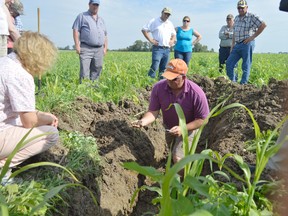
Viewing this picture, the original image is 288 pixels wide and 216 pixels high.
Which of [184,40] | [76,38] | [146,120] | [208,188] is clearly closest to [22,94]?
[146,120]

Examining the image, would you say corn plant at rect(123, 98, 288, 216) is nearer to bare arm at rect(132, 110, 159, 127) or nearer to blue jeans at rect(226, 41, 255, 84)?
bare arm at rect(132, 110, 159, 127)

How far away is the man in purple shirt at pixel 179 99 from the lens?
340cm

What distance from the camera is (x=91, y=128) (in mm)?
3924

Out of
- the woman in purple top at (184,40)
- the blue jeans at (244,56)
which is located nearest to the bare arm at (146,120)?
the blue jeans at (244,56)

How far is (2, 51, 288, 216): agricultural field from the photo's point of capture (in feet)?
6.50

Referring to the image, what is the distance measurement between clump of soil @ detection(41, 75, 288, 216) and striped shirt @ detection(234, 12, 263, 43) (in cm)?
162

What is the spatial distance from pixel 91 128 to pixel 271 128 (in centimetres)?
192

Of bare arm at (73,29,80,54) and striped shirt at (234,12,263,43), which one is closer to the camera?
bare arm at (73,29,80,54)

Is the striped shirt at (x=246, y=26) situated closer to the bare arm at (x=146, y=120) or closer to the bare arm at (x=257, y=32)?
the bare arm at (x=257, y=32)

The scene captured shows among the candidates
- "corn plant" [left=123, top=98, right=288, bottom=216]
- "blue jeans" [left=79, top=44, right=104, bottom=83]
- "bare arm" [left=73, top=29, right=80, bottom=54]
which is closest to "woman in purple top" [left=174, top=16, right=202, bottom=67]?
"blue jeans" [left=79, top=44, right=104, bottom=83]

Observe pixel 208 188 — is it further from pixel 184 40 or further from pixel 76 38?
pixel 184 40

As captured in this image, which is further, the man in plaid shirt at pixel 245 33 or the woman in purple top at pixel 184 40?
the woman in purple top at pixel 184 40

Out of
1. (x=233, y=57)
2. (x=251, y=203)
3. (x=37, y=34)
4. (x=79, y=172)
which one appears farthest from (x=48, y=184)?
(x=233, y=57)

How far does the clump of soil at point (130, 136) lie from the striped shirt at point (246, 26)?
5.33 ft
